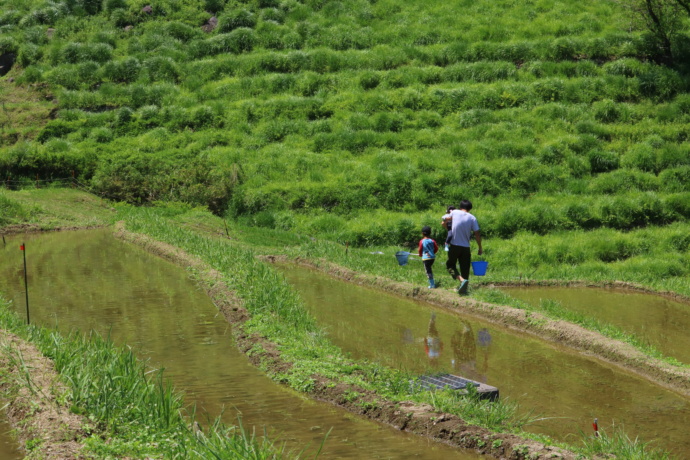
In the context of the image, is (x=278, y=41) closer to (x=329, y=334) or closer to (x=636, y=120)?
(x=636, y=120)

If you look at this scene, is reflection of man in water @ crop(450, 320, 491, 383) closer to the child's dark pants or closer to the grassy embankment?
the grassy embankment

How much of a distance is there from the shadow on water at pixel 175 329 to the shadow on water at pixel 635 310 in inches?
218

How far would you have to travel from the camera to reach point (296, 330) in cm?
1014

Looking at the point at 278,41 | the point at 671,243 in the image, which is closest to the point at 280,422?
the point at 671,243

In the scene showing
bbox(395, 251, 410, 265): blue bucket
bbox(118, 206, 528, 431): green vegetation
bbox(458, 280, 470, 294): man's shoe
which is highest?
bbox(118, 206, 528, 431): green vegetation

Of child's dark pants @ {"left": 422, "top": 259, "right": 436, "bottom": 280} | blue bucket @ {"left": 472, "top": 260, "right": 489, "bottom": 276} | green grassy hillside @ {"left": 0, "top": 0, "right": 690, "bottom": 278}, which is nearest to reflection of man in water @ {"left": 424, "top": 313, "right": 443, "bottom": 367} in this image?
child's dark pants @ {"left": 422, "top": 259, "right": 436, "bottom": 280}

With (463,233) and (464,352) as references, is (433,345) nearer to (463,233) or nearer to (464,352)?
(464,352)

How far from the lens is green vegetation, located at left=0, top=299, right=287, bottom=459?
523 cm

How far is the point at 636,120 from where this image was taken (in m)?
28.7

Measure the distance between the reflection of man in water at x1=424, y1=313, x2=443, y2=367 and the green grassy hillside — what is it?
8.34 m

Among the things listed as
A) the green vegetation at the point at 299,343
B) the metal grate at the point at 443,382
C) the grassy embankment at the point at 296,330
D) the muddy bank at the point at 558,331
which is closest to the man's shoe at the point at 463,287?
the muddy bank at the point at 558,331

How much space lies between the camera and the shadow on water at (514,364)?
727 cm

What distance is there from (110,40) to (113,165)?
51.0 ft

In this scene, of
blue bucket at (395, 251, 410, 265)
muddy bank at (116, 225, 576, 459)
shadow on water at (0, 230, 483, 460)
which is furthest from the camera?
blue bucket at (395, 251, 410, 265)
